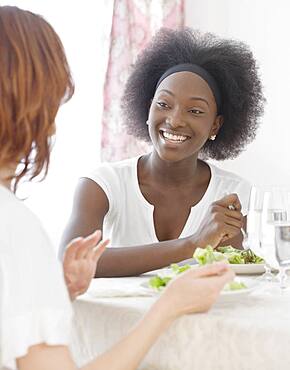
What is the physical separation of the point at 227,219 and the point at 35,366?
1.03 metres

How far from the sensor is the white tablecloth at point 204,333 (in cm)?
129

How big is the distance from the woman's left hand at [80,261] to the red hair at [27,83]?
27 cm

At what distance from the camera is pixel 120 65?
3729 millimetres

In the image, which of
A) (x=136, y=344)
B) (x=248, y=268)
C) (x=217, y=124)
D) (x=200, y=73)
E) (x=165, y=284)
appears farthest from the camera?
(x=217, y=124)

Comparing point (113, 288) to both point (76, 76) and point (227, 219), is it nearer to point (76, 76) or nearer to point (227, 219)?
point (227, 219)

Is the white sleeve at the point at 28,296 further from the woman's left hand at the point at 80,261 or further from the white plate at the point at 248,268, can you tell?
the white plate at the point at 248,268

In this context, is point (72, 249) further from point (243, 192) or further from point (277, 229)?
point (243, 192)

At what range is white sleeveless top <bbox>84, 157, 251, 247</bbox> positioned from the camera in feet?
8.05

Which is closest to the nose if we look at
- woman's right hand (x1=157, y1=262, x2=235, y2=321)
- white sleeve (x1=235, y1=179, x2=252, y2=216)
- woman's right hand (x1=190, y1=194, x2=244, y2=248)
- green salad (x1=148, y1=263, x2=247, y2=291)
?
white sleeve (x1=235, y1=179, x2=252, y2=216)

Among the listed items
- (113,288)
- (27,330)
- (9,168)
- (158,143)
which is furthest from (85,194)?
(27,330)

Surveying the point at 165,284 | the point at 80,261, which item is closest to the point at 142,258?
the point at 165,284

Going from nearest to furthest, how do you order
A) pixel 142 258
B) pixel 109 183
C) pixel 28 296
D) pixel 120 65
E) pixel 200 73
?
pixel 28 296, pixel 142 258, pixel 109 183, pixel 200 73, pixel 120 65

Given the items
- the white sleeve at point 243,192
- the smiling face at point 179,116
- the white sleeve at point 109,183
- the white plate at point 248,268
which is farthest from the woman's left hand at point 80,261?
the white sleeve at point 243,192

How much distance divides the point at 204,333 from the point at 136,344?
6.8 inches
